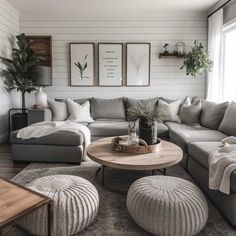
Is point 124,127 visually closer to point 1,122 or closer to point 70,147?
point 70,147

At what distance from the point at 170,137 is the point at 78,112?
1.68m

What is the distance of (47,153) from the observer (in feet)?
11.3

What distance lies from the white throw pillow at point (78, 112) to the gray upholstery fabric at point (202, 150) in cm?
212

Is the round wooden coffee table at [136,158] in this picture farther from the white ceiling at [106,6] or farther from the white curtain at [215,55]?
the white ceiling at [106,6]

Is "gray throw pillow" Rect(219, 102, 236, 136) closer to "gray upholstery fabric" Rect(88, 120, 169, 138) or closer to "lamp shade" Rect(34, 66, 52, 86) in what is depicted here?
"gray upholstery fabric" Rect(88, 120, 169, 138)

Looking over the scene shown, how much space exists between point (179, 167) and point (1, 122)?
330cm

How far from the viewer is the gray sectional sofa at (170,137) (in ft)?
8.27

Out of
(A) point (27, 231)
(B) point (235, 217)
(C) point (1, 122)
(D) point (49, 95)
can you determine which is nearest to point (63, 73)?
(D) point (49, 95)

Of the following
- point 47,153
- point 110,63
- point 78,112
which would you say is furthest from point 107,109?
point 47,153

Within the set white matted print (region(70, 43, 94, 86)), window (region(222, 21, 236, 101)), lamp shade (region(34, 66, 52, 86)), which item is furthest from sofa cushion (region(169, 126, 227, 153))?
lamp shade (region(34, 66, 52, 86))

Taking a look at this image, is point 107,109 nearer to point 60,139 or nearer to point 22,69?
point 60,139

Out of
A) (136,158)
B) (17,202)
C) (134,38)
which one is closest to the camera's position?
(17,202)

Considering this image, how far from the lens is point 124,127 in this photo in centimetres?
404

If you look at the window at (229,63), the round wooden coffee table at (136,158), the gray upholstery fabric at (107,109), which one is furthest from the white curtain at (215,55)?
the round wooden coffee table at (136,158)
